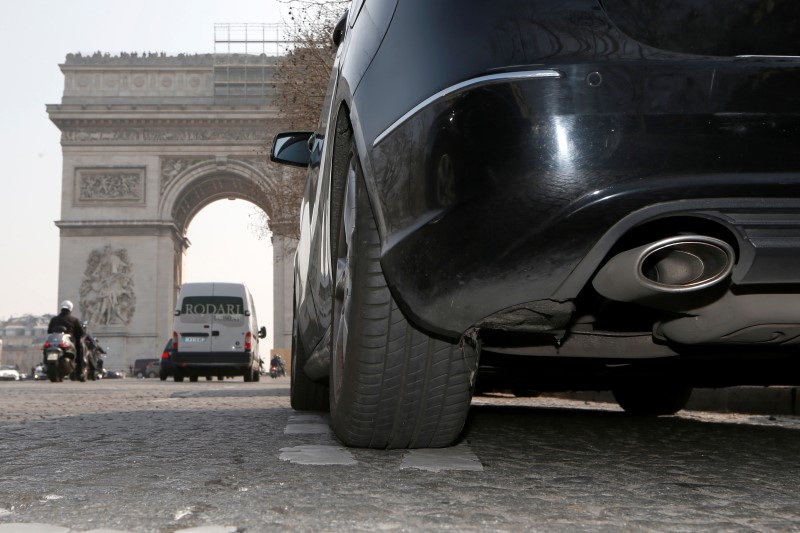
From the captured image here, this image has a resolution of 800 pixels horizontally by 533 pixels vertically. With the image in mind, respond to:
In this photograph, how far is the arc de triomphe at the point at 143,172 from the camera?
39.6 meters

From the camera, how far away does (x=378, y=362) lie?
8.53ft

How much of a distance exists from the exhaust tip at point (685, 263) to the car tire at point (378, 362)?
603mm

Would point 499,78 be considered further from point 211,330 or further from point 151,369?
point 151,369

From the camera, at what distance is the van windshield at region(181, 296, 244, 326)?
2084 centimetres

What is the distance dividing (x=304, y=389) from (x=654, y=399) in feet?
5.68

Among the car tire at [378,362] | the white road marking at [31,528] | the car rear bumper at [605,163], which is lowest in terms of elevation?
the white road marking at [31,528]

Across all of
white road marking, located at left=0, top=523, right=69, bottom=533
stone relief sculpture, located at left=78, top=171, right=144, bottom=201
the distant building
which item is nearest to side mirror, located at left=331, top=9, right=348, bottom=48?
white road marking, located at left=0, top=523, right=69, bottom=533

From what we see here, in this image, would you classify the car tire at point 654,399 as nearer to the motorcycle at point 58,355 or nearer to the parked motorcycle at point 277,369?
the motorcycle at point 58,355

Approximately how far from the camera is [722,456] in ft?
10.4

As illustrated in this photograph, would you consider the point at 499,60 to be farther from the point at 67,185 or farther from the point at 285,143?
the point at 67,185

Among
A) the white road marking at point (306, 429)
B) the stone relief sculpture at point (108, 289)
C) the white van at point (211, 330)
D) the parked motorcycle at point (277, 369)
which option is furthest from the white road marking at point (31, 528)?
the parked motorcycle at point (277, 369)

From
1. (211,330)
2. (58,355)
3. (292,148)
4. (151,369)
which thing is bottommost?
(151,369)

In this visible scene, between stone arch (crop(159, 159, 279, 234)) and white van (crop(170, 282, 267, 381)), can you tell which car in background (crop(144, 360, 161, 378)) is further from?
white van (crop(170, 282, 267, 381))

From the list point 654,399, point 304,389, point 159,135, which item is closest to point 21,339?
point 159,135
